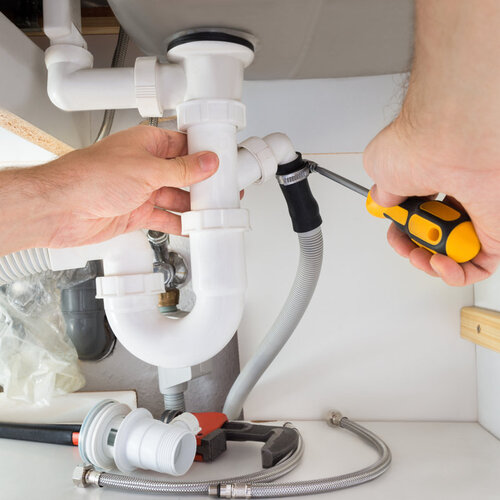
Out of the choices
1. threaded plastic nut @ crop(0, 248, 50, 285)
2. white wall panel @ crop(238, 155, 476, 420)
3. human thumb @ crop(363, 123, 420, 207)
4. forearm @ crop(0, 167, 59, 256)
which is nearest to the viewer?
human thumb @ crop(363, 123, 420, 207)

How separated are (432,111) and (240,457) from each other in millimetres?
595

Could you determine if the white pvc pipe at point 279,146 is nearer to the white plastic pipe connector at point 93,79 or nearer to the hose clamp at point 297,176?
the hose clamp at point 297,176

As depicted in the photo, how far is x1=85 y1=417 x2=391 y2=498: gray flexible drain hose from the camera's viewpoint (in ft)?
2.11

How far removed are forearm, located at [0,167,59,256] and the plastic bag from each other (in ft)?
1.43

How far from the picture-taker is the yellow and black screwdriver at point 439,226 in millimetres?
545

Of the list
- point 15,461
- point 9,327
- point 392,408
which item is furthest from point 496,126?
point 9,327

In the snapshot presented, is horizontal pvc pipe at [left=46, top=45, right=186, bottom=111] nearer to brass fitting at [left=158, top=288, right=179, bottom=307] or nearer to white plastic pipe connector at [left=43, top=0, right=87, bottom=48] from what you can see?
white plastic pipe connector at [left=43, top=0, right=87, bottom=48]

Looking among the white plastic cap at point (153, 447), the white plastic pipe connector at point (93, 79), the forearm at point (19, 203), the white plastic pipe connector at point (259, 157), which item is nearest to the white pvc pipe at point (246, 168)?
the white plastic pipe connector at point (259, 157)

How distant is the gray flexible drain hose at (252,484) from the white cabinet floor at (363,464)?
12mm

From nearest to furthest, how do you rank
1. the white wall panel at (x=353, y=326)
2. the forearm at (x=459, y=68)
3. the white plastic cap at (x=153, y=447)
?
the forearm at (x=459, y=68)
the white plastic cap at (x=153, y=447)
the white wall panel at (x=353, y=326)

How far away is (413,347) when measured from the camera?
3.10 feet

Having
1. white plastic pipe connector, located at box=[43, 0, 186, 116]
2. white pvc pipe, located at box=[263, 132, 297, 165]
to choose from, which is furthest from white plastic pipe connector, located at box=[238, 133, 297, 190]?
white plastic pipe connector, located at box=[43, 0, 186, 116]

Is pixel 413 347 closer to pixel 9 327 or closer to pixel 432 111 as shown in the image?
pixel 432 111

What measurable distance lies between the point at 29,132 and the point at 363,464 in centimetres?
67
